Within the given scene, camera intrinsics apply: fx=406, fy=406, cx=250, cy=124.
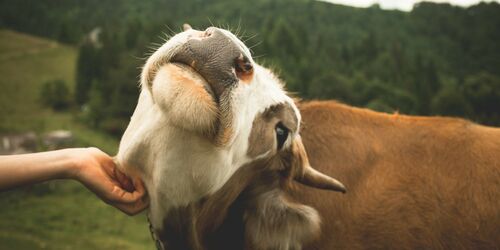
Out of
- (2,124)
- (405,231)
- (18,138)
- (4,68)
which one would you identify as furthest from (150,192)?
(4,68)

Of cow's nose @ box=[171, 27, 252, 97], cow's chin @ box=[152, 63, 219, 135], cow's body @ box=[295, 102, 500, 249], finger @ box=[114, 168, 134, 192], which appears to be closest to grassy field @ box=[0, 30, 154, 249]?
finger @ box=[114, 168, 134, 192]

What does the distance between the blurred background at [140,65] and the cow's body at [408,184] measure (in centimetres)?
94

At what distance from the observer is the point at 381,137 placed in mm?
4422

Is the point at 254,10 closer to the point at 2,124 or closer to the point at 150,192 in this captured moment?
Result: the point at 2,124

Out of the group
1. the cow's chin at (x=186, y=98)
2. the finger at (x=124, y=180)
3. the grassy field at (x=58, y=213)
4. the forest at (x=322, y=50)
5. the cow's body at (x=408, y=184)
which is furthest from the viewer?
the grassy field at (x=58, y=213)

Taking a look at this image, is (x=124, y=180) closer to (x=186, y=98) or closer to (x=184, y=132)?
(x=184, y=132)

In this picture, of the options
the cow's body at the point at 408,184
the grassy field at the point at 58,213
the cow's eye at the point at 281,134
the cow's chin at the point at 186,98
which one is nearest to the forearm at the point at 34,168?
the cow's chin at the point at 186,98

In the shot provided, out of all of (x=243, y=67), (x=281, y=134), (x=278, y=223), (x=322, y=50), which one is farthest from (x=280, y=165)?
(x=322, y=50)

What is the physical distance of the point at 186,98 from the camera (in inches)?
104

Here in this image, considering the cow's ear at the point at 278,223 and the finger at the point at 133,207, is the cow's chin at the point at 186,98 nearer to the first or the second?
the finger at the point at 133,207

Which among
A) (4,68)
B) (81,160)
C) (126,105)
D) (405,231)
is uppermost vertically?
(81,160)

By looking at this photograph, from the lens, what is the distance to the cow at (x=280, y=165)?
9.30 feet

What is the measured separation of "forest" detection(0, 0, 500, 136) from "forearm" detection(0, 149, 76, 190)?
1227 millimetres

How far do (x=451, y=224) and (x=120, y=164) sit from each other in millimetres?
3071
